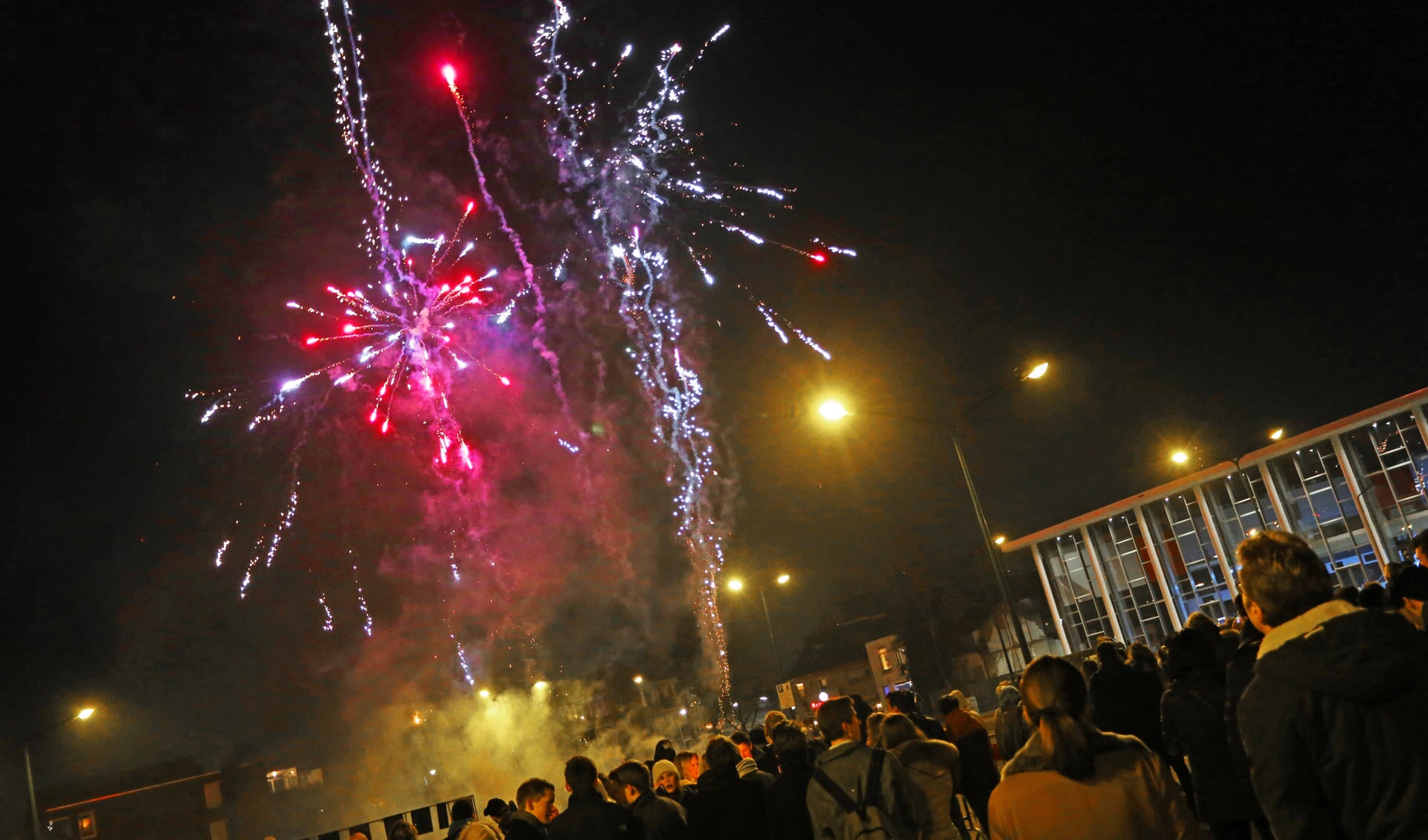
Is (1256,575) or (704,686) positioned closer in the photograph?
(1256,575)

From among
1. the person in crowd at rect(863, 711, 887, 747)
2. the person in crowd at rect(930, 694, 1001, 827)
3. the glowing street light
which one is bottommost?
the person in crowd at rect(930, 694, 1001, 827)

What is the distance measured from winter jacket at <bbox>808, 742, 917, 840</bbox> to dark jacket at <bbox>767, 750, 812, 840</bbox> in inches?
20.5

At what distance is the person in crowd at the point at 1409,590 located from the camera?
666 cm

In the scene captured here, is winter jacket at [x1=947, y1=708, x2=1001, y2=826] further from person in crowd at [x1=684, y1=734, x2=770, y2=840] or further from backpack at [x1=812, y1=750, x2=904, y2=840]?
backpack at [x1=812, y1=750, x2=904, y2=840]

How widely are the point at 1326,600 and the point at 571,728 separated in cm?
5015

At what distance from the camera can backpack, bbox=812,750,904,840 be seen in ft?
17.7

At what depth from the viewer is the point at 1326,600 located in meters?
2.95

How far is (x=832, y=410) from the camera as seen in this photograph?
697 inches

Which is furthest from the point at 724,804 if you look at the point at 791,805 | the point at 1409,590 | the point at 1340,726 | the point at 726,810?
the point at 1409,590

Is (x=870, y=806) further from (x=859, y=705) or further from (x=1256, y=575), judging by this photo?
(x=1256, y=575)

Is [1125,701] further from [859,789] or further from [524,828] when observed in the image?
[524,828]

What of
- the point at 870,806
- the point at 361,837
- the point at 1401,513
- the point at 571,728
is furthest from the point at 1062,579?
the point at 870,806

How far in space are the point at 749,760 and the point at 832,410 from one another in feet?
31.5

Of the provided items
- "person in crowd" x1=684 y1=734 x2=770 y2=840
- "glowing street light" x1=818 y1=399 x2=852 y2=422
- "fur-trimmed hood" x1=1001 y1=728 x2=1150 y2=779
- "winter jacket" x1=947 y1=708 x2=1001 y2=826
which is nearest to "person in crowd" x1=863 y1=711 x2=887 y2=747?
"person in crowd" x1=684 y1=734 x2=770 y2=840
